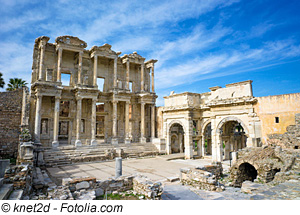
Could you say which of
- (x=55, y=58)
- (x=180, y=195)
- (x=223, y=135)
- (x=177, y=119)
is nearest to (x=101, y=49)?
(x=55, y=58)

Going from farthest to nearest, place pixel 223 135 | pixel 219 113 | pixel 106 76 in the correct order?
pixel 106 76 → pixel 223 135 → pixel 219 113

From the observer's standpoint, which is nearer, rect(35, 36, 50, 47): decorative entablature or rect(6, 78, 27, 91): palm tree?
rect(35, 36, 50, 47): decorative entablature

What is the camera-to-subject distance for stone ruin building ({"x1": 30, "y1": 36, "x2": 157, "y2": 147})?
65.5 ft

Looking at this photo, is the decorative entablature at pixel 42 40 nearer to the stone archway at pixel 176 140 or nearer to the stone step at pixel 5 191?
the stone step at pixel 5 191

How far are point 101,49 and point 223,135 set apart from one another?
16397 mm

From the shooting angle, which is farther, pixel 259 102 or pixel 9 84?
pixel 9 84

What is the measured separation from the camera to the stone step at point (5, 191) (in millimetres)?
6422

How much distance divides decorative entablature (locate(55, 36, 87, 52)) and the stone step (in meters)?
16.7

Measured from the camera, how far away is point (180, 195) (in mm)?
8750

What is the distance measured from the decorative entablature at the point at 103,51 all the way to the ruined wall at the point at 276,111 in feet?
54.1

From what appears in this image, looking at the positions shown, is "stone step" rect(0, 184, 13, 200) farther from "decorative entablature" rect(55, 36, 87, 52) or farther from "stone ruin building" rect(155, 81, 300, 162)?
"decorative entablature" rect(55, 36, 87, 52)

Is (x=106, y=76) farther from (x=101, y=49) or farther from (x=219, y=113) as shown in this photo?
(x=219, y=113)

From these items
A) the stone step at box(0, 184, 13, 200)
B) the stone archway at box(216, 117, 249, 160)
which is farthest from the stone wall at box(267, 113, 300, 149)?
the stone step at box(0, 184, 13, 200)

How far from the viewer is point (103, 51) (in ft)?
75.9
